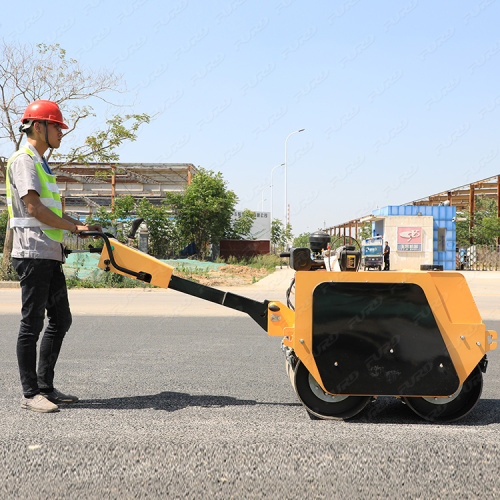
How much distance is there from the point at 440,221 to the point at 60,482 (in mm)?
28658

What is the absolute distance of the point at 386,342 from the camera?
3264 millimetres

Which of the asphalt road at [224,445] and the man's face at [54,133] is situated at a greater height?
the man's face at [54,133]

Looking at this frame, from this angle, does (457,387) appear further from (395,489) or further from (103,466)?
(103,466)

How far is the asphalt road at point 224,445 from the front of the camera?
2.34m

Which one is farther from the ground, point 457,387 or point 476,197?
point 476,197

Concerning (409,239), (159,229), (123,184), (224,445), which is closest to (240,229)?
(159,229)

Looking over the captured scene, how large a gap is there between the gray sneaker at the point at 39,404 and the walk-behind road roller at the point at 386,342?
154 cm

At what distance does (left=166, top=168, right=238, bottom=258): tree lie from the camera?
29.1 metres

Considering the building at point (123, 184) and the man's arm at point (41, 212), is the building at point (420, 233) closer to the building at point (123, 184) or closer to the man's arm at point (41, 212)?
the building at point (123, 184)

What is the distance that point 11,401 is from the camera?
3.72 metres

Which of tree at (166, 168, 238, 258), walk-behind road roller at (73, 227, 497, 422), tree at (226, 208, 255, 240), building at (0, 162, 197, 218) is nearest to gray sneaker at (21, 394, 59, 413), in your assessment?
walk-behind road roller at (73, 227, 497, 422)

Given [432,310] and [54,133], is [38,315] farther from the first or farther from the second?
[432,310]

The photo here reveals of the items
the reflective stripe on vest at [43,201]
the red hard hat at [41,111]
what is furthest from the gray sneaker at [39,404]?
the red hard hat at [41,111]

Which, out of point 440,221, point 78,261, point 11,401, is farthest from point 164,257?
point 11,401
